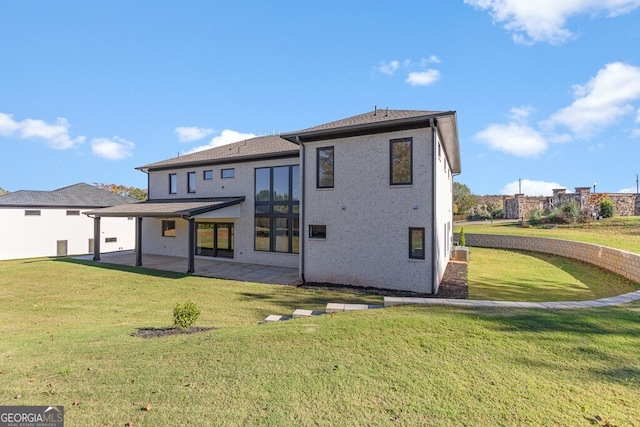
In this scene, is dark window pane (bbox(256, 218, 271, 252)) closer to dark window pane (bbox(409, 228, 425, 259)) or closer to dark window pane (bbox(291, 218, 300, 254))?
dark window pane (bbox(291, 218, 300, 254))

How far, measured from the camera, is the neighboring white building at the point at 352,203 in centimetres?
1034

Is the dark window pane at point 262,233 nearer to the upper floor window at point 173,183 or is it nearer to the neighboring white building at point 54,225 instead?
the upper floor window at point 173,183

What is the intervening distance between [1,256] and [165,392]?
94.6 feet

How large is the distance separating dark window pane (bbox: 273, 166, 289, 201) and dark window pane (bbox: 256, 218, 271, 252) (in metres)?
1.46

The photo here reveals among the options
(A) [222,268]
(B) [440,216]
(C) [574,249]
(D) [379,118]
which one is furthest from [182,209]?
(C) [574,249]

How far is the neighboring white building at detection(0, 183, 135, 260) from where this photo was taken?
2255 centimetres

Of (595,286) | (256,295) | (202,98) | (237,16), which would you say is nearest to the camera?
(256,295)

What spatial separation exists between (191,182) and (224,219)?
4.01 meters

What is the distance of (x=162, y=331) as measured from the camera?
6.36 metres

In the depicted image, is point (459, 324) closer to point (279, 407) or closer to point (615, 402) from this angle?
point (615, 402)

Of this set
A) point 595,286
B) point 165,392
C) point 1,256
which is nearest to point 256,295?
point 165,392

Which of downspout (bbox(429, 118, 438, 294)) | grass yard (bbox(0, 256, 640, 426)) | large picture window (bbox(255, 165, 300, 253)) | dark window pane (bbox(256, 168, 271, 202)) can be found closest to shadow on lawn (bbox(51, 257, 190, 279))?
large picture window (bbox(255, 165, 300, 253))

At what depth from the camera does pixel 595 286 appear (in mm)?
11219

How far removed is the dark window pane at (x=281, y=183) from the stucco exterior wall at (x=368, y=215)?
10.7 ft
